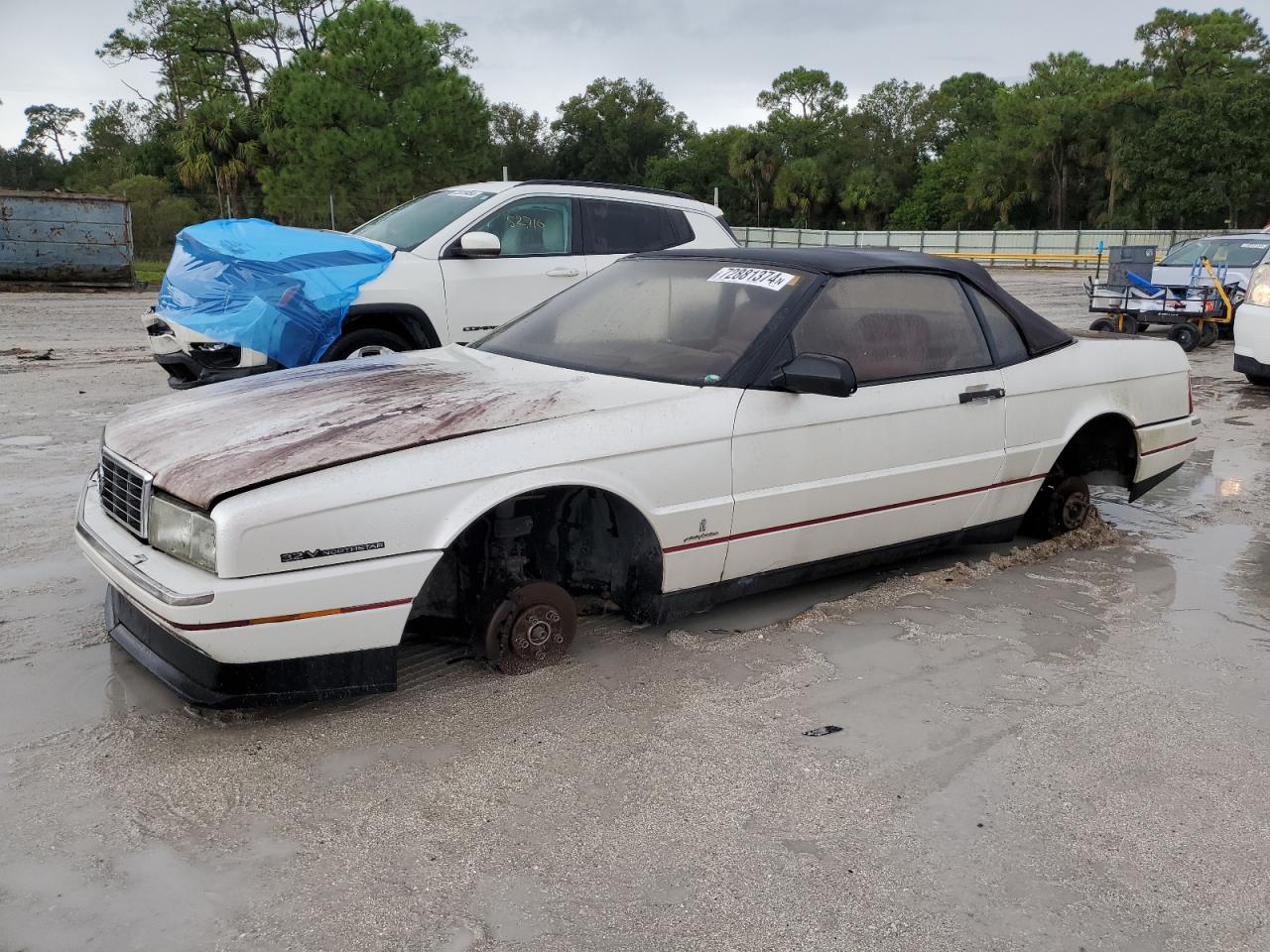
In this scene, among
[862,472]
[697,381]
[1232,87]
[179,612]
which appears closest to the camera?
[179,612]

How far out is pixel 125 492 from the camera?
359 cm

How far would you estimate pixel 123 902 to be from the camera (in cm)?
255

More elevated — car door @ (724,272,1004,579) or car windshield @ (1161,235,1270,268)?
car windshield @ (1161,235,1270,268)

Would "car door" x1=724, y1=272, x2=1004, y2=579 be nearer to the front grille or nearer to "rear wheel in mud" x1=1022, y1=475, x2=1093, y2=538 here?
"rear wheel in mud" x1=1022, y1=475, x2=1093, y2=538

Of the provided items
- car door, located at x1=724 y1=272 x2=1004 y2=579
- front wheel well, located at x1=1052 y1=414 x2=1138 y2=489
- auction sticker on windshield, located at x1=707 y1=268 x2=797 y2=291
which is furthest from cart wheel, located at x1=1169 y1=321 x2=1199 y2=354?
auction sticker on windshield, located at x1=707 y1=268 x2=797 y2=291

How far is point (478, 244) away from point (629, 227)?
5.13ft

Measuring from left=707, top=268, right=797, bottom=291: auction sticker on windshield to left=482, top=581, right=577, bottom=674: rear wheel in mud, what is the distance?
4.95 feet

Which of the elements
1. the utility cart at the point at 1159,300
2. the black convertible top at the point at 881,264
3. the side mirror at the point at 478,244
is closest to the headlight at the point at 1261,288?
the utility cart at the point at 1159,300

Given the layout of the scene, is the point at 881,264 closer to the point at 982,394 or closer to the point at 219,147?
the point at 982,394

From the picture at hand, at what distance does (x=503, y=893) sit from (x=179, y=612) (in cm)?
124

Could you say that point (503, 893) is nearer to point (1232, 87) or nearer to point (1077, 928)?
point (1077, 928)

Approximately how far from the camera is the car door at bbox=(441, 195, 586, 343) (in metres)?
7.99

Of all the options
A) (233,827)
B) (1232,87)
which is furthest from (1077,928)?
Answer: (1232,87)

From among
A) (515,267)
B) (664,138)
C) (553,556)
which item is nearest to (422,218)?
(515,267)
